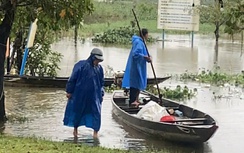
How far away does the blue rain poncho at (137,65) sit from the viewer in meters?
13.3

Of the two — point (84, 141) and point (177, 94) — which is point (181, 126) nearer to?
point (84, 141)

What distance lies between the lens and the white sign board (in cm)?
3384

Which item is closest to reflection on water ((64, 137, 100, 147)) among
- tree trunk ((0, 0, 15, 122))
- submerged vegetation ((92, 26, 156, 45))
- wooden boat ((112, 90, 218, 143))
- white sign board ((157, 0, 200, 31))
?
wooden boat ((112, 90, 218, 143))

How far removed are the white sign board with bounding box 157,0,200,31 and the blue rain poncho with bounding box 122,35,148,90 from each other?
2021 centimetres

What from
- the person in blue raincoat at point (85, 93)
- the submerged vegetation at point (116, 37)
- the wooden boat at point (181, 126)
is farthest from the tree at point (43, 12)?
the submerged vegetation at point (116, 37)

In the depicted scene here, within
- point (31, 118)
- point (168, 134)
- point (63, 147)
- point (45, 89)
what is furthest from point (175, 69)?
point (63, 147)

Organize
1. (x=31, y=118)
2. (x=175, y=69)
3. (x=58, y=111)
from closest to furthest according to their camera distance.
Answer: (x=31, y=118), (x=58, y=111), (x=175, y=69)

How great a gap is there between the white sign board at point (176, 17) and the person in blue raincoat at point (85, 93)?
23077 mm

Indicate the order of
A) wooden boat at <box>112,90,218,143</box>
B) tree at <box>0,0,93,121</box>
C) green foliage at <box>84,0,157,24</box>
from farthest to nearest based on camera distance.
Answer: green foliage at <box>84,0,157,24</box> → tree at <box>0,0,93,121</box> → wooden boat at <box>112,90,218,143</box>

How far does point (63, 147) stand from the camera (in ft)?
29.2

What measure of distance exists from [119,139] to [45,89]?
22.6ft

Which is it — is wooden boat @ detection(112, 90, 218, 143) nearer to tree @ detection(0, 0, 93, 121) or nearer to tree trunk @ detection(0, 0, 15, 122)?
tree @ detection(0, 0, 93, 121)

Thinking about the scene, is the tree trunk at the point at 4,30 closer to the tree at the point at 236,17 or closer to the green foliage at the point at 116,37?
the tree at the point at 236,17

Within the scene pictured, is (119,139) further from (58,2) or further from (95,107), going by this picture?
(58,2)
